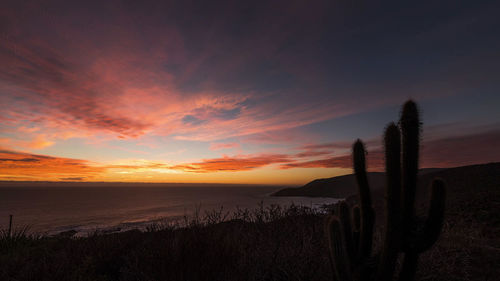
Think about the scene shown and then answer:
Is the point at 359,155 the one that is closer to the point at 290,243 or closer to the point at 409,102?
the point at 409,102

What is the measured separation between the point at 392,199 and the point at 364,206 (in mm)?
656

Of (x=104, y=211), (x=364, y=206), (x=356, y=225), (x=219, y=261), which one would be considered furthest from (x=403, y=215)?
(x=104, y=211)

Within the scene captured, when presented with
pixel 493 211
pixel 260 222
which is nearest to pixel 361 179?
pixel 260 222

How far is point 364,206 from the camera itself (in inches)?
126

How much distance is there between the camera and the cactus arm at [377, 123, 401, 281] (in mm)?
2611

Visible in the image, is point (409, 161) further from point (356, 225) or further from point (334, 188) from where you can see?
point (334, 188)

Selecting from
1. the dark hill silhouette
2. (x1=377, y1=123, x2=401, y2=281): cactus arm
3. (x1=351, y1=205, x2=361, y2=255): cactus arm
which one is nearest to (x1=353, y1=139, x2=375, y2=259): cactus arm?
(x1=351, y1=205, x2=361, y2=255): cactus arm

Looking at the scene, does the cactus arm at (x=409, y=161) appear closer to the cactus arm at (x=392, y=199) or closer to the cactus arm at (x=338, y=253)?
the cactus arm at (x=392, y=199)

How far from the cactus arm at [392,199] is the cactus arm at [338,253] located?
0.44 metres

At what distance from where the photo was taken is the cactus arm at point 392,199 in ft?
8.57

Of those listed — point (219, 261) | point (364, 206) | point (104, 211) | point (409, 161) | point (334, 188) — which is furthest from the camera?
point (334, 188)

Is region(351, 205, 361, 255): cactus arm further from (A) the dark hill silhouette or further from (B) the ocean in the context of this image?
(A) the dark hill silhouette

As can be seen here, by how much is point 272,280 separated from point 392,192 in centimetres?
287

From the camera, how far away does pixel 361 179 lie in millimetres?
3230
